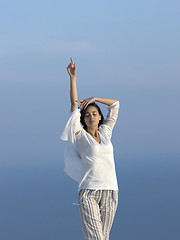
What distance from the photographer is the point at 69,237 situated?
47.8 metres

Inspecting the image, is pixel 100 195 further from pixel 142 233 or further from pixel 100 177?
pixel 142 233

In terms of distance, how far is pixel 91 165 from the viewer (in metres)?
4.62

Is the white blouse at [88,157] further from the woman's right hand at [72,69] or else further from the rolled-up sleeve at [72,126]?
the woman's right hand at [72,69]

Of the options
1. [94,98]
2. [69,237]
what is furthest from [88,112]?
[69,237]

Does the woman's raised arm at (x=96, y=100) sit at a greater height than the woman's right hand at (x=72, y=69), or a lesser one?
lesser

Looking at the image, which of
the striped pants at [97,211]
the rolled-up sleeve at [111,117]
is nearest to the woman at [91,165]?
the striped pants at [97,211]

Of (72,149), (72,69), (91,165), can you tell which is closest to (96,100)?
(72,69)

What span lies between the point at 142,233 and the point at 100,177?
44634 mm

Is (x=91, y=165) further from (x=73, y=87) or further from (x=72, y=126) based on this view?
(x=73, y=87)

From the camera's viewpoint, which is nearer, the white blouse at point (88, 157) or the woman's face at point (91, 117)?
the white blouse at point (88, 157)

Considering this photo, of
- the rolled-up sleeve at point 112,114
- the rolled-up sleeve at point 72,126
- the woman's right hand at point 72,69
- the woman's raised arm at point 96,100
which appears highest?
the woman's right hand at point 72,69

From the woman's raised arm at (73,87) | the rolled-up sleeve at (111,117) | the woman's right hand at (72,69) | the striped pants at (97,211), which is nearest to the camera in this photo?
the striped pants at (97,211)

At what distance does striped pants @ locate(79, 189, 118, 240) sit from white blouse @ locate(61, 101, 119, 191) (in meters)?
0.07

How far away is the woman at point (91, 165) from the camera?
458 cm
